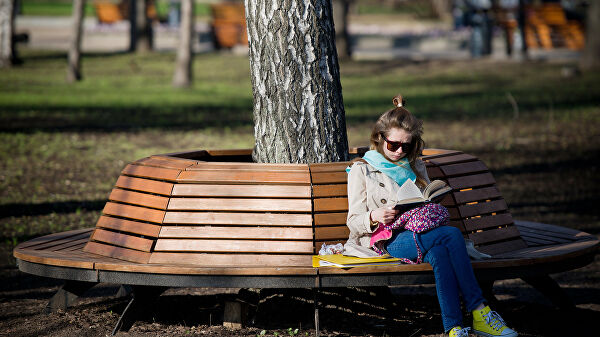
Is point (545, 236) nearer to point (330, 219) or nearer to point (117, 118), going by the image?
point (330, 219)

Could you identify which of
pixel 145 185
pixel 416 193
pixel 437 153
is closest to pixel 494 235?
pixel 437 153

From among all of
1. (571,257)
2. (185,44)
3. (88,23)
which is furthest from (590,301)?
(88,23)

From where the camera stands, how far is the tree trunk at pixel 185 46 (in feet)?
56.6

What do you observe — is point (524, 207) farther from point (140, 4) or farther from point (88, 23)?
point (88, 23)

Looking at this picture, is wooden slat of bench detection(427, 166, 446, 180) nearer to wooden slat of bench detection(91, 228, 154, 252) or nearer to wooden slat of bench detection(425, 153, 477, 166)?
wooden slat of bench detection(425, 153, 477, 166)

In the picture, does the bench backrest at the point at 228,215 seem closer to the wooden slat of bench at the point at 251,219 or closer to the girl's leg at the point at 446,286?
the wooden slat of bench at the point at 251,219

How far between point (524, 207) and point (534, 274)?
A: 3962 millimetres

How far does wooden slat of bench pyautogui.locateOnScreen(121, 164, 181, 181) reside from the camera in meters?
4.64

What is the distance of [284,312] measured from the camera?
523 cm

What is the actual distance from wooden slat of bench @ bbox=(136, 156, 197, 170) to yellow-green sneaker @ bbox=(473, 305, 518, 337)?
6.14 ft

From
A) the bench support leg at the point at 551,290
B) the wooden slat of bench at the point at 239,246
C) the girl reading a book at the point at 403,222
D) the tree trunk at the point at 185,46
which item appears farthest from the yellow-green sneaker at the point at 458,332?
the tree trunk at the point at 185,46

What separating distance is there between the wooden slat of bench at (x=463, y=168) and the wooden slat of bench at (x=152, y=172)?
1.66 metres

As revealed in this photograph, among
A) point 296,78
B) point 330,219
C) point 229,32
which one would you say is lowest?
point 330,219

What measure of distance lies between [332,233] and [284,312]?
39.4 inches
